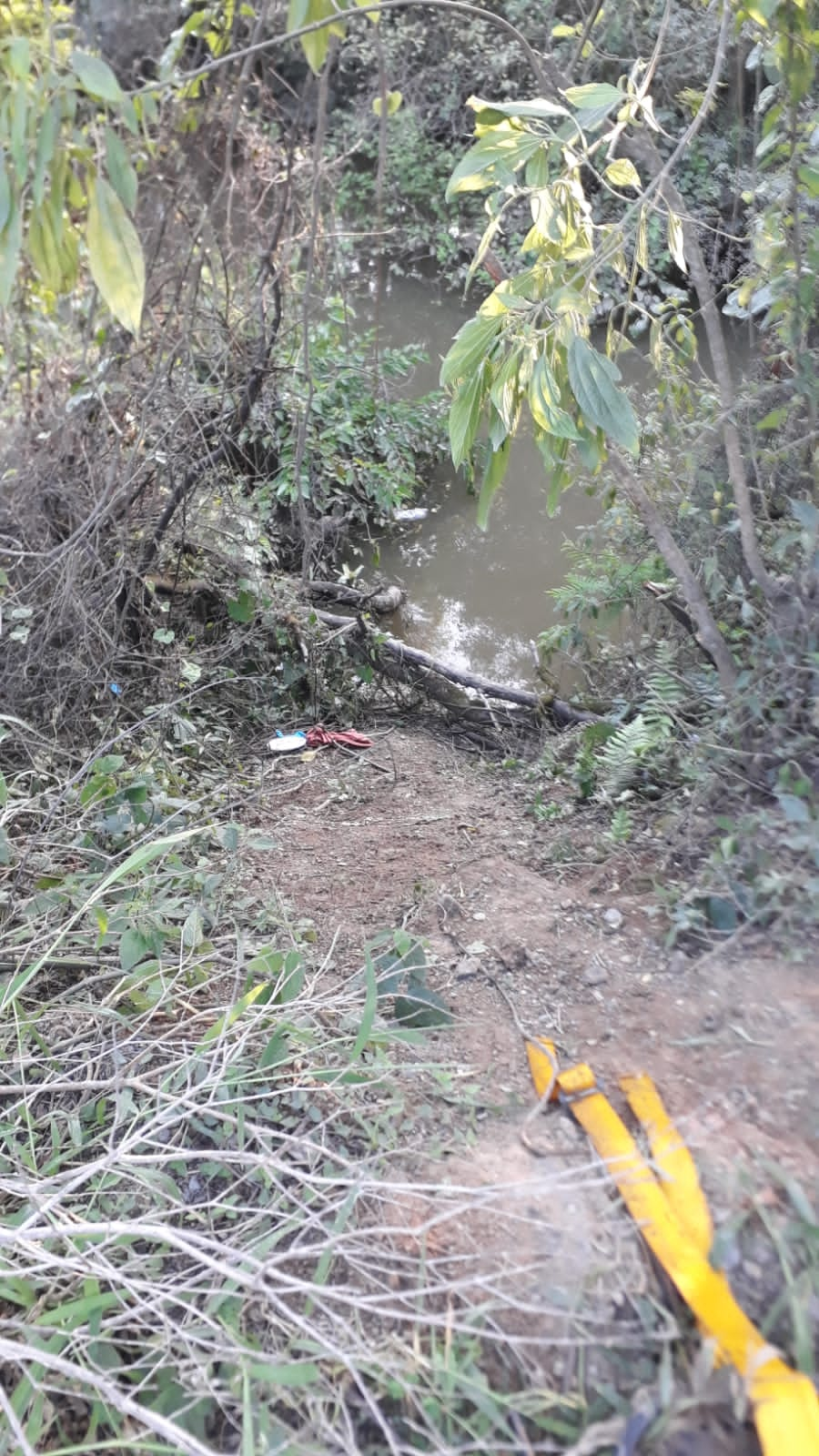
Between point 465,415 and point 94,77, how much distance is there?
987 millimetres

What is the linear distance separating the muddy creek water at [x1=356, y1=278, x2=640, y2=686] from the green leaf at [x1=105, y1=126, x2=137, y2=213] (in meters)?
3.59

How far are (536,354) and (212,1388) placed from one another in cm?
177

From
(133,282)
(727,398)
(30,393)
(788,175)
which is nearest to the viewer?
(133,282)

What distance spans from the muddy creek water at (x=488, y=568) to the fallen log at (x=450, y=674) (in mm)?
641

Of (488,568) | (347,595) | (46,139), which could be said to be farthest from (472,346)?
(488,568)

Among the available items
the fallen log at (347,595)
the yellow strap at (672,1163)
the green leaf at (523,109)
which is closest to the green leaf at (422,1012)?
the yellow strap at (672,1163)

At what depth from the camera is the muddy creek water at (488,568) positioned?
5.10 m

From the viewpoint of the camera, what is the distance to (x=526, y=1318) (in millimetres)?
1328

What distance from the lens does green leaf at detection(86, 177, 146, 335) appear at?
1.13 m

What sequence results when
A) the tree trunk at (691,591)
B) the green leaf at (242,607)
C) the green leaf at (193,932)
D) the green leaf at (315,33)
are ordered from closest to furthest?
the green leaf at (315,33)
the green leaf at (193,932)
the tree trunk at (691,591)
the green leaf at (242,607)

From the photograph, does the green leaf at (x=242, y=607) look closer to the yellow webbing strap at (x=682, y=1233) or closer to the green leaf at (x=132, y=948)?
the green leaf at (x=132, y=948)

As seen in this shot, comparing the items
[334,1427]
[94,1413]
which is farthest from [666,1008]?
[94,1413]

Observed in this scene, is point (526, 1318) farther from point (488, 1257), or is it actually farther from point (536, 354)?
point (536, 354)

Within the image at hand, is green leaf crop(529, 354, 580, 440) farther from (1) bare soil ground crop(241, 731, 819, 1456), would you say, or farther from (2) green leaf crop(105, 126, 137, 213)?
(1) bare soil ground crop(241, 731, 819, 1456)
